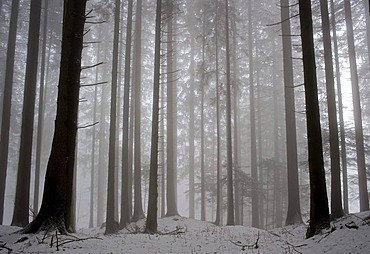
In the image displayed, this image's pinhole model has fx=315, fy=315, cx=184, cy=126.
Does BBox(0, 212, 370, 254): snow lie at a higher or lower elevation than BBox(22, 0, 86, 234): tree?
lower

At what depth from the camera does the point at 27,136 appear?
1271 cm

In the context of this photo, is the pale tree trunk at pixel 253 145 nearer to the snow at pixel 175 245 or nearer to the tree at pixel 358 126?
the tree at pixel 358 126

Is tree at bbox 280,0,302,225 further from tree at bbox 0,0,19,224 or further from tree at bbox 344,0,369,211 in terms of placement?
tree at bbox 0,0,19,224

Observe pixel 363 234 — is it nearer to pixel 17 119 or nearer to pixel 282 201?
pixel 282 201

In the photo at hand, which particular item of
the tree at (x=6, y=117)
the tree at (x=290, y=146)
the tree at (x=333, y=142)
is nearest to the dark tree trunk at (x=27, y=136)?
the tree at (x=6, y=117)

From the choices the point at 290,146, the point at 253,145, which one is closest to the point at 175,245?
the point at 290,146

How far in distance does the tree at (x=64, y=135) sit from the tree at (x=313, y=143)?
20.9 feet

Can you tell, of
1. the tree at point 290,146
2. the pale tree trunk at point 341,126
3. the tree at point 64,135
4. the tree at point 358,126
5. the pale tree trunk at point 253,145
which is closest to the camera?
the tree at point 64,135

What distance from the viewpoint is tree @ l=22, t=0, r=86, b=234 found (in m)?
7.72

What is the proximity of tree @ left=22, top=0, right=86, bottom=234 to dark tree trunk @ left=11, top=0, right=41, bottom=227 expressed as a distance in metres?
5.03

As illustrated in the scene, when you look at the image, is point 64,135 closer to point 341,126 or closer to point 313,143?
point 313,143

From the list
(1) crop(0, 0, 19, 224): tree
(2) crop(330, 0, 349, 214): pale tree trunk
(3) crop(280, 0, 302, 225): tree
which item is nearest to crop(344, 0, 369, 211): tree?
(2) crop(330, 0, 349, 214): pale tree trunk

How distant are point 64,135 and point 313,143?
6.70 m

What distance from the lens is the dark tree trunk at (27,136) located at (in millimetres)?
12305
